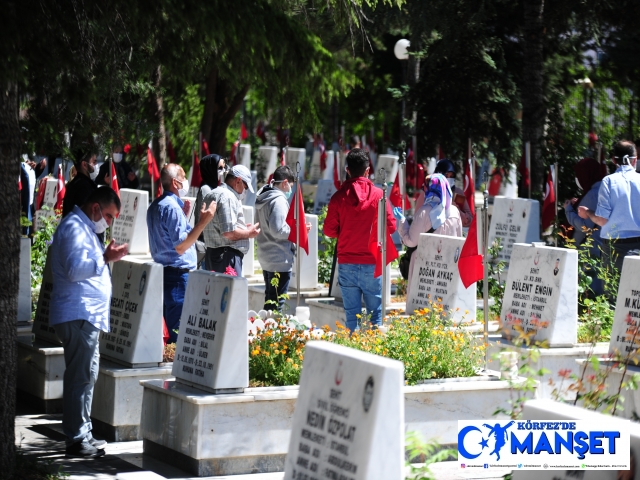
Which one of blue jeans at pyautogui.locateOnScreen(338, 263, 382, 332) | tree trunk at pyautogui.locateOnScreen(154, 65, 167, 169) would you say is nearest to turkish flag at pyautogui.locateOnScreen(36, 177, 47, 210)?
tree trunk at pyautogui.locateOnScreen(154, 65, 167, 169)

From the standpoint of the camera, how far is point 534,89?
61.5ft

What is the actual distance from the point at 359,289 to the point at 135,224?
7292 millimetres

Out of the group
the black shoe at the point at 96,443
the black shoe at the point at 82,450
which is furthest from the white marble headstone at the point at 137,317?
the black shoe at the point at 82,450

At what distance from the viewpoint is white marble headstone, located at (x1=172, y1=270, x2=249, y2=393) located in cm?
820

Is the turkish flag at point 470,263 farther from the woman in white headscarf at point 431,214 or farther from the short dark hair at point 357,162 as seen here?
the short dark hair at point 357,162

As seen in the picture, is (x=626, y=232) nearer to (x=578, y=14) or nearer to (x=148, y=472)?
(x=148, y=472)

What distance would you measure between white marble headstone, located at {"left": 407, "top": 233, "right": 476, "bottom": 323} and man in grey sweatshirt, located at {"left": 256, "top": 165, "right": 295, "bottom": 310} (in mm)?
1329

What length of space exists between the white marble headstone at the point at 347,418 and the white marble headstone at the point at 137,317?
3791mm

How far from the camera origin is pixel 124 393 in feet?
30.2

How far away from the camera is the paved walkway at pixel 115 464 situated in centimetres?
794

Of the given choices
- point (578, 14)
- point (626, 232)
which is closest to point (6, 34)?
point (626, 232)

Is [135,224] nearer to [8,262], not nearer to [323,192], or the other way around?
[323,192]

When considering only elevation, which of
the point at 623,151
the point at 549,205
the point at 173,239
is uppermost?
the point at 623,151

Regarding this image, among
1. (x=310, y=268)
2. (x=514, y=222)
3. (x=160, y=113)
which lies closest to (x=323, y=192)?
(x=160, y=113)
